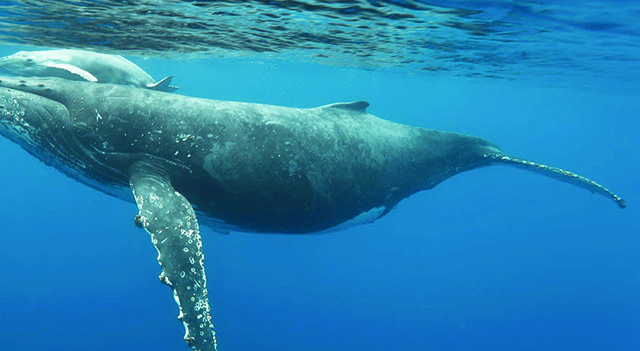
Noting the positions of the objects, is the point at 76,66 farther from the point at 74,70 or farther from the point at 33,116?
the point at 33,116

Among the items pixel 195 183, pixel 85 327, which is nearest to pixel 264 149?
pixel 195 183

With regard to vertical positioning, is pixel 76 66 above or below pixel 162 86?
above

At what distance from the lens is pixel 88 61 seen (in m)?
9.93

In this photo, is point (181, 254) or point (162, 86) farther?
point (162, 86)

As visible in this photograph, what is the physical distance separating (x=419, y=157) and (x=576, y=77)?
1008 inches

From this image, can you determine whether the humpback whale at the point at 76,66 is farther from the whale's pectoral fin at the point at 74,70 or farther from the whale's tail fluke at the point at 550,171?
the whale's tail fluke at the point at 550,171

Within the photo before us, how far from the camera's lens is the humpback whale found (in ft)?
31.1

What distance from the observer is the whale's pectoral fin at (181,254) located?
5.24 meters

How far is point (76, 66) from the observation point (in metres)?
9.57

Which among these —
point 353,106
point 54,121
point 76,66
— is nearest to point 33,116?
point 54,121

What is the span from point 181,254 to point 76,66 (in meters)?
6.40

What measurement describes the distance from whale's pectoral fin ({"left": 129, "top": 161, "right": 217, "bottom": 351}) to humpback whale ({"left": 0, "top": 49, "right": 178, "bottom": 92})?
15.6ft

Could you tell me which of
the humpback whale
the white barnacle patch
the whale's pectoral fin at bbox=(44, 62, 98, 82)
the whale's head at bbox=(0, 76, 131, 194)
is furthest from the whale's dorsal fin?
the whale's pectoral fin at bbox=(44, 62, 98, 82)

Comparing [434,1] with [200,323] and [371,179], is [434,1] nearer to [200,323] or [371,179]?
[371,179]
